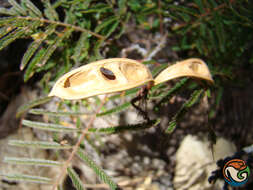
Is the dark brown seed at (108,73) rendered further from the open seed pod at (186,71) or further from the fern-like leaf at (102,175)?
the fern-like leaf at (102,175)

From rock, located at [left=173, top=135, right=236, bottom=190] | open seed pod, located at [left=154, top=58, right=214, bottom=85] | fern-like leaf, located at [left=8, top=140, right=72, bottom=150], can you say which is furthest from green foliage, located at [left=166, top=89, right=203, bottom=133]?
rock, located at [left=173, top=135, right=236, bottom=190]

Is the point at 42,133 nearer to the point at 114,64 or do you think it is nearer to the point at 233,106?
the point at 114,64

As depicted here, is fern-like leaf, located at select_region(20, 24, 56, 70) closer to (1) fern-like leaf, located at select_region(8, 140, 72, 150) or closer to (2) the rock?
(1) fern-like leaf, located at select_region(8, 140, 72, 150)

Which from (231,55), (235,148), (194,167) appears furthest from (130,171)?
(231,55)

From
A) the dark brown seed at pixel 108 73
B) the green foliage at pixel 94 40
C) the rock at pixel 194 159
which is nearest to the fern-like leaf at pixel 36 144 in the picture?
the green foliage at pixel 94 40

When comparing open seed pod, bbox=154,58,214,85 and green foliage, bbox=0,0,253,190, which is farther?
green foliage, bbox=0,0,253,190

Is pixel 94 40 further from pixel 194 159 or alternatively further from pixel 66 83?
pixel 194 159
